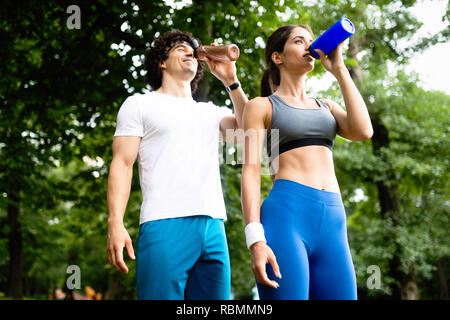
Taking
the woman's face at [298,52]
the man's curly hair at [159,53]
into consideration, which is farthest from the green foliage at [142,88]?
the woman's face at [298,52]

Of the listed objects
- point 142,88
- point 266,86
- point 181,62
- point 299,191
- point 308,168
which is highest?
point 142,88

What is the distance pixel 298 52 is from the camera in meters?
2.62

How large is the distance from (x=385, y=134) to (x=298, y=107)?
12.2 m

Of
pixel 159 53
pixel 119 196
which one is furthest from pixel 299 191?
pixel 159 53

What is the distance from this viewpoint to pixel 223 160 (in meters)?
8.26

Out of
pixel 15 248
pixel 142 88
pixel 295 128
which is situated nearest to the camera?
pixel 295 128

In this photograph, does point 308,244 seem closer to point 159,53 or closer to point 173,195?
point 173,195

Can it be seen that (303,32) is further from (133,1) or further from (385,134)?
(385,134)

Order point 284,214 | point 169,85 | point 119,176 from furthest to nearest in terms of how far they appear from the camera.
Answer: point 169,85, point 119,176, point 284,214

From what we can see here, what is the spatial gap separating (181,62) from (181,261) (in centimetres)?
123

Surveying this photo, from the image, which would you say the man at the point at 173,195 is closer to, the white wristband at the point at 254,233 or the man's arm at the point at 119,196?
the man's arm at the point at 119,196

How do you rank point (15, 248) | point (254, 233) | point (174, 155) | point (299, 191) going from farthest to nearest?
1. point (15, 248)
2. point (174, 155)
3. point (299, 191)
4. point (254, 233)

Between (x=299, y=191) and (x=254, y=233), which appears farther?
(x=299, y=191)
